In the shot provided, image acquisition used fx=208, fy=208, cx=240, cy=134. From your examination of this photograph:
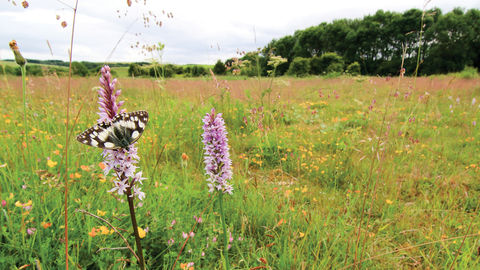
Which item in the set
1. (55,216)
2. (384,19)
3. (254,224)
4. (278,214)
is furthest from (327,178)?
(384,19)

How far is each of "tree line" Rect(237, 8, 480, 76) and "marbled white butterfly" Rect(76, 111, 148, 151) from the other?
16.6 meters

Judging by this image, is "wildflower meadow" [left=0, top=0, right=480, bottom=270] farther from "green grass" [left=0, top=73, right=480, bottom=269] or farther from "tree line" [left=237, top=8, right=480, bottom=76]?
"tree line" [left=237, top=8, right=480, bottom=76]

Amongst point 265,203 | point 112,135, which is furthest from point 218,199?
point 112,135

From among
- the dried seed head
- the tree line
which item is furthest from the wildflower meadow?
the tree line

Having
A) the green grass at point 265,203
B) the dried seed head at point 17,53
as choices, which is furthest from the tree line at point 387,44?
the dried seed head at point 17,53

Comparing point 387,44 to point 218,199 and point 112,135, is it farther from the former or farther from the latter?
point 112,135

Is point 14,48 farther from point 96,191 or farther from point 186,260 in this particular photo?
point 186,260

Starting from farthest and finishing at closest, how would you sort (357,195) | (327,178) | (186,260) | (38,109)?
(38,109) < (327,178) < (357,195) < (186,260)

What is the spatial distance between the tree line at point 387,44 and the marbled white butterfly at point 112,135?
54.4ft

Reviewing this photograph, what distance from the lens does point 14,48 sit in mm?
1090

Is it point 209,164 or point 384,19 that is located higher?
point 384,19

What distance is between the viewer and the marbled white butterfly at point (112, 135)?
92 centimetres

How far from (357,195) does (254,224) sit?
148cm

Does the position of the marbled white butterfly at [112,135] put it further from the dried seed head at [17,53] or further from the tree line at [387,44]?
the tree line at [387,44]
